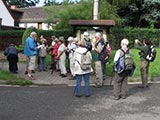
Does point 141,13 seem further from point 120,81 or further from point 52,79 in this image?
point 120,81

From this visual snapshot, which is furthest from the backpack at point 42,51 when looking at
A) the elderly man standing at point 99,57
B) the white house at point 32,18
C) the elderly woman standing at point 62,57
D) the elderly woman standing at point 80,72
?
the white house at point 32,18

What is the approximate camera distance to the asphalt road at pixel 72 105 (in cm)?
918

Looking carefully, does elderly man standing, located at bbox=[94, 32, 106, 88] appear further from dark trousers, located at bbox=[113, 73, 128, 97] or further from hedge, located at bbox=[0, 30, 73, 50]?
hedge, located at bbox=[0, 30, 73, 50]

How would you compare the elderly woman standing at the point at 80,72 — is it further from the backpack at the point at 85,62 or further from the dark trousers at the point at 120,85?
the dark trousers at the point at 120,85

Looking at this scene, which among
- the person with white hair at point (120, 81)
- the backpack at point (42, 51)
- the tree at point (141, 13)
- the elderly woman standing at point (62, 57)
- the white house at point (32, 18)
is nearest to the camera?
the person with white hair at point (120, 81)

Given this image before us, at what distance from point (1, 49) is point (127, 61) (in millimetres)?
21622

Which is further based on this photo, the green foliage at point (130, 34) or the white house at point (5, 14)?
the white house at point (5, 14)

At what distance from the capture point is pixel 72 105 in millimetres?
10406

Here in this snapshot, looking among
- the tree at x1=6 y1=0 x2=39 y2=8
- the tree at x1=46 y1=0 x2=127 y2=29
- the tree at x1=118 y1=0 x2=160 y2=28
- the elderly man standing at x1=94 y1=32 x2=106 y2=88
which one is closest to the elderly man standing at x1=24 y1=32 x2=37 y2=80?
the elderly man standing at x1=94 y1=32 x2=106 y2=88

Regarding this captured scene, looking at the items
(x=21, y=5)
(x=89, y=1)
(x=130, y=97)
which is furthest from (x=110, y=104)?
(x=21, y=5)

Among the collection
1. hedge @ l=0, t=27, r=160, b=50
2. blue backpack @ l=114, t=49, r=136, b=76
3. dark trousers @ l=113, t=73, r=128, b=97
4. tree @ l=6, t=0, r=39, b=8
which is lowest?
dark trousers @ l=113, t=73, r=128, b=97

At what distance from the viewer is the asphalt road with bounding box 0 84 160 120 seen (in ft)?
30.1

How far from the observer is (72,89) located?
13188mm

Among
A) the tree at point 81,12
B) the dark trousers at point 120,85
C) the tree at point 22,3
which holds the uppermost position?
the tree at point 22,3
